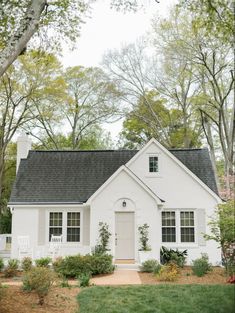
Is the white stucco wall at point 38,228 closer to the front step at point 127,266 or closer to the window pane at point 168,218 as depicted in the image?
the front step at point 127,266

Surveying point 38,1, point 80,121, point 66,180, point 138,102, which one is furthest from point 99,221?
point 80,121

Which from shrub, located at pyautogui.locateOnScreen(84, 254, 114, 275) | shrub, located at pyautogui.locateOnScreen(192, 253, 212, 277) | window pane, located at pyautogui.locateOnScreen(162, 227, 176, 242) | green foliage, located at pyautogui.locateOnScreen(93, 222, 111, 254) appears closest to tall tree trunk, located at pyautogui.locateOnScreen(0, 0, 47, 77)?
shrub, located at pyautogui.locateOnScreen(84, 254, 114, 275)

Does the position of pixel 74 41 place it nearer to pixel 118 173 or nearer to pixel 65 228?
pixel 118 173

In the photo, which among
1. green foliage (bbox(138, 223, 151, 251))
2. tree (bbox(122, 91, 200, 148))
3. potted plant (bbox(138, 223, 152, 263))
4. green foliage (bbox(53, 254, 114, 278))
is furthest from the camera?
tree (bbox(122, 91, 200, 148))

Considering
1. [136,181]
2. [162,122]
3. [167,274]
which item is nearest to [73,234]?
[136,181]

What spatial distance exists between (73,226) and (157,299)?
32.5ft

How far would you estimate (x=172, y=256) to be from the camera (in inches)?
719

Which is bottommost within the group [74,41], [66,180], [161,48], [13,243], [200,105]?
[13,243]

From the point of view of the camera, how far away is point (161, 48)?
23.3 metres

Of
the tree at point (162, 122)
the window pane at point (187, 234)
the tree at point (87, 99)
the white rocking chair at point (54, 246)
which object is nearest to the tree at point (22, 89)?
the tree at point (87, 99)

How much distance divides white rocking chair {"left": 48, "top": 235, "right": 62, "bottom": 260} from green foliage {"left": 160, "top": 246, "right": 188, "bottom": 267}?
15.1 feet

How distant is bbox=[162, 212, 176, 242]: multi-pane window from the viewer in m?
19.9

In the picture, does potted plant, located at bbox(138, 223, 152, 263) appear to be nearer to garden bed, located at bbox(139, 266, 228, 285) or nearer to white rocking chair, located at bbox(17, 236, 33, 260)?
garden bed, located at bbox(139, 266, 228, 285)

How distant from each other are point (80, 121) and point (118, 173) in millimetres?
16814
